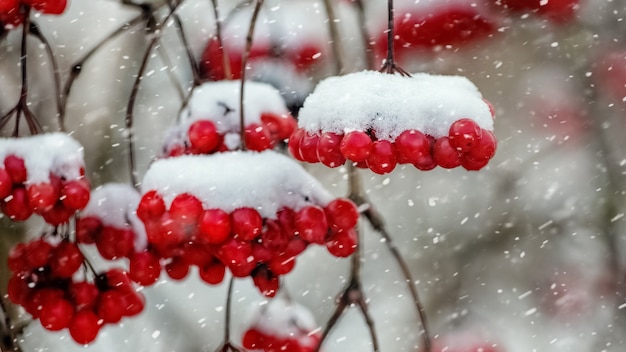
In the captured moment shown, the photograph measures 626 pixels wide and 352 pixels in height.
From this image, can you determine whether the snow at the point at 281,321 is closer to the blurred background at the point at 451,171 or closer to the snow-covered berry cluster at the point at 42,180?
the snow-covered berry cluster at the point at 42,180

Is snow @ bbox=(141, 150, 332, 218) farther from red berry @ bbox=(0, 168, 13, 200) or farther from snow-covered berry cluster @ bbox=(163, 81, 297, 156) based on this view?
red berry @ bbox=(0, 168, 13, 200)

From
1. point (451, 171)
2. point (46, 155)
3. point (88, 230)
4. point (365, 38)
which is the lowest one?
point (451, 171)

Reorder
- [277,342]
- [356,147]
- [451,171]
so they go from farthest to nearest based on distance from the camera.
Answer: [451,171] < [277,342] < [356,147]

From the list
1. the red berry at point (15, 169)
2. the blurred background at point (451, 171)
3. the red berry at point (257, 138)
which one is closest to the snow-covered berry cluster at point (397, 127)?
→ the red berry at point (257, 138)

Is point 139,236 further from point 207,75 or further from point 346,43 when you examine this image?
point 346,43

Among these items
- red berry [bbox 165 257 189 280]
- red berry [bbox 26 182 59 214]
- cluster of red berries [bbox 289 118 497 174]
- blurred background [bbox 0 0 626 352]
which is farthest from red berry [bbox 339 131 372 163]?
blurred background [bbox 0 0 626 352]

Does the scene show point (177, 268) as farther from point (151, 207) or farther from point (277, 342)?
point (277, 342)

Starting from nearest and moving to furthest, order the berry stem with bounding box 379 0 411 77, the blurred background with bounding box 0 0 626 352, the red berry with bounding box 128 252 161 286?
the berry stem with bounding box 379 0 411 77
the red berry with bounding box 128 252 161 286
the blurred background with bounding box 0 0 626 352

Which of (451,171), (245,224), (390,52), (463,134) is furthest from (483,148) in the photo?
(451,171)

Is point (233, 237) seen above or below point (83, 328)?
above

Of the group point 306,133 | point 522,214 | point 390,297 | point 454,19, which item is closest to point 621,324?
point 522,214
